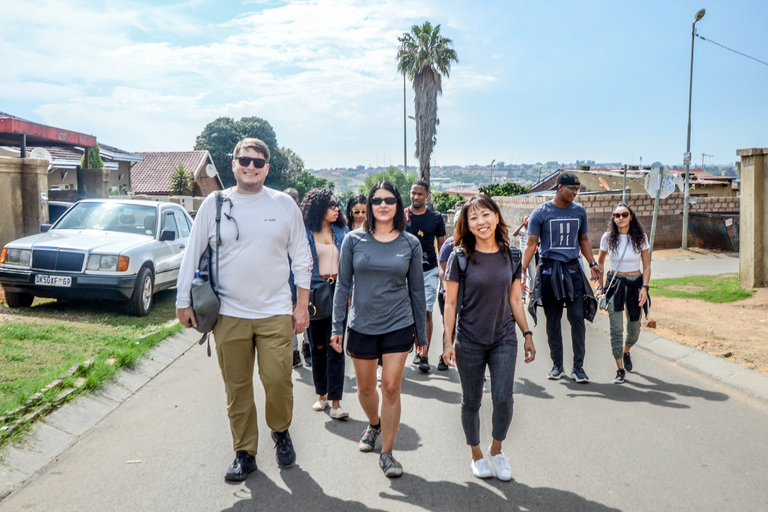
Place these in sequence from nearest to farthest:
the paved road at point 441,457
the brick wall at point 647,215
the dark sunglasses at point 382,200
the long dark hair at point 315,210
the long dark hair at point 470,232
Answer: the paved road at point 441,457
the long dark hair at point 470,232
the dark sunglasses at point 382,200
the long dark hair at point 315,210
the brick wall at point 647,215

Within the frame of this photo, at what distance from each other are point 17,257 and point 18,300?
66cm

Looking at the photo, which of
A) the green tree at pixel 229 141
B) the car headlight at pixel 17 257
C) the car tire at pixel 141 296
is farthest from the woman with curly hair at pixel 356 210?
the green tree at pixel 229 141

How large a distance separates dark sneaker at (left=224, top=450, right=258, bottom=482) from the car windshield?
693cm

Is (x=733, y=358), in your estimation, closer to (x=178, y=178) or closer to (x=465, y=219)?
(x=465, y=219)

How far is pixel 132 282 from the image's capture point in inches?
357

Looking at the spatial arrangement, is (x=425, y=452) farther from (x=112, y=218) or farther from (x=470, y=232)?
(x=112, y=218)

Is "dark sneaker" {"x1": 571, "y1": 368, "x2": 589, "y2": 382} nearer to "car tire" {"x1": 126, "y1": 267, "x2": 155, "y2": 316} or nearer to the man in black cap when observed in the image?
the man in black cap

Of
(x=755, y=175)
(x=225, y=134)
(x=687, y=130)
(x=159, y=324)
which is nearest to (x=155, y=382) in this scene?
(x=159, y=324)

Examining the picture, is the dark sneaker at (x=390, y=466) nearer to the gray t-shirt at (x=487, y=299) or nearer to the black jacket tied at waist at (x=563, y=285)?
the gray t-shirt at (x=487, y=299)

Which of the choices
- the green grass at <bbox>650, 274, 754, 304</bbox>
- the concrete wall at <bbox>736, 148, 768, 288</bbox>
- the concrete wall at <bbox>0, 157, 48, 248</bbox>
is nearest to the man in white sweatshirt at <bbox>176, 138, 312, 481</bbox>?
the green grass at <bbox>650, 274, 754, 304</bbox>

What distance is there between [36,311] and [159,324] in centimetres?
176

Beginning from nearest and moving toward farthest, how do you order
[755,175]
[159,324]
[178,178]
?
[159,324] → [755,175] → [178,178]

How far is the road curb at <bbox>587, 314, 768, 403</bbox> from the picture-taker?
6316 mm

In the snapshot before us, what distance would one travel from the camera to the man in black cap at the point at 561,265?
20.8ft
